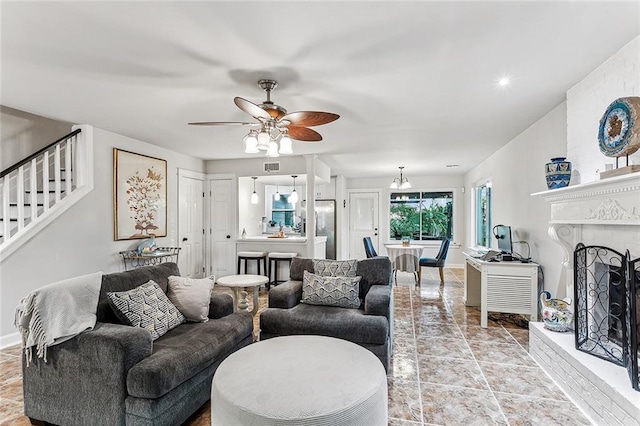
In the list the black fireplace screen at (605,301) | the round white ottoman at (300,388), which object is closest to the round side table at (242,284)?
the round white ottoman at (300,388)

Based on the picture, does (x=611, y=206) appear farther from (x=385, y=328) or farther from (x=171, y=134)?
(x=171, y=134)

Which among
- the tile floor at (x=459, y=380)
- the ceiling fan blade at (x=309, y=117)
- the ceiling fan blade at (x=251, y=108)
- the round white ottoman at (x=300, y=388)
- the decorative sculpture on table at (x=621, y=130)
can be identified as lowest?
the tile floor at (x=459, y=380)

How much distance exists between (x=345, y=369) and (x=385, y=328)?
3.07 feet

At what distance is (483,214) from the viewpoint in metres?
→ 6.71

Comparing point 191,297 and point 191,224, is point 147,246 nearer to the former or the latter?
point 191,224

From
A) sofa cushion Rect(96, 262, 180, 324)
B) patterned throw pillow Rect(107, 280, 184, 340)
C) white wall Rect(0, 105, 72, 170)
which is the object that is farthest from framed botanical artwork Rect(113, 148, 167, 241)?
patterned throw pillow Rect(107, 280, 184, 340)

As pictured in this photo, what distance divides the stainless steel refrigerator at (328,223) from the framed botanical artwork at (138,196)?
3.87 metres

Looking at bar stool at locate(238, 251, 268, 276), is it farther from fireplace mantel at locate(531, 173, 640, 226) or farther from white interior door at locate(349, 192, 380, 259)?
fireplace mantel at locate(531, 173, 640, 226)

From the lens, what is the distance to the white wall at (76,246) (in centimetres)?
331

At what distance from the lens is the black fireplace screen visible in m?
1.98

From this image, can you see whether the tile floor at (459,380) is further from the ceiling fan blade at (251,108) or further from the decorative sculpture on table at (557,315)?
the ceiling fan blade at (251,108)

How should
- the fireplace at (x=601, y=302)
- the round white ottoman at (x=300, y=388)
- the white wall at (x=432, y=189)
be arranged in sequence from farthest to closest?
the white wall at (x=432, y=189) → the fireplace at (x=601, y=302) → the round white ottoman at (x=300, y=388)

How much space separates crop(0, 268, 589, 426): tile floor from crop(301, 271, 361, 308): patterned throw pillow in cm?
67

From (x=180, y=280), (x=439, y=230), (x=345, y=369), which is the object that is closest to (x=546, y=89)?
(x=345, y=369)
